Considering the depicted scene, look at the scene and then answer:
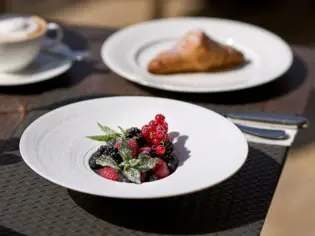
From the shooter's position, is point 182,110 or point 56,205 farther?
point 182,110

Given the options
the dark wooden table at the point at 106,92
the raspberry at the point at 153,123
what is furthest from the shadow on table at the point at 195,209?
the dark wooden table at the point at 106,92

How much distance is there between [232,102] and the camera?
1.21 metres

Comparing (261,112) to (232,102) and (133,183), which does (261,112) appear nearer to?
(232,102)

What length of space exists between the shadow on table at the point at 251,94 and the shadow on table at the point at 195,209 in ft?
0.92

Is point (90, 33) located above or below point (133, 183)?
below

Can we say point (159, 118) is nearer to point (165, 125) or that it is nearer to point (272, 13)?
point (165, 125)

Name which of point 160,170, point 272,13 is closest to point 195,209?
point 160,170

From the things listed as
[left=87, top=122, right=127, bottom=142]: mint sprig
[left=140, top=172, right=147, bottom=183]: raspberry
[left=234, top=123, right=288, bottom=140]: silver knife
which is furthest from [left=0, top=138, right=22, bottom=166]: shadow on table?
[left=234, top=123, right=288, bottom=140]: silver knife

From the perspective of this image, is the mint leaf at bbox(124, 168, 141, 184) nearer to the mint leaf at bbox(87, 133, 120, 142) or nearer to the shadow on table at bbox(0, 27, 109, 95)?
the mint leaf at bbox(87, 133, 120, 142)

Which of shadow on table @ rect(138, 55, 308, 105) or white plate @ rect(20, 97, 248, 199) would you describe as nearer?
white plate @ rect(20, 97, 248, 199)

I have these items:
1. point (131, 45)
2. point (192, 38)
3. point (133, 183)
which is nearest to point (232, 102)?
point (192, 38)

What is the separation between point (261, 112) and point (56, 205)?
1.44 ft

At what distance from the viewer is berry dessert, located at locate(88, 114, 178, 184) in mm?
868

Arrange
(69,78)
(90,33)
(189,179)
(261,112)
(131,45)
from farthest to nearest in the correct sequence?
(90,33) < (131,45) < (69,78) < (261,112) < (189,179)
